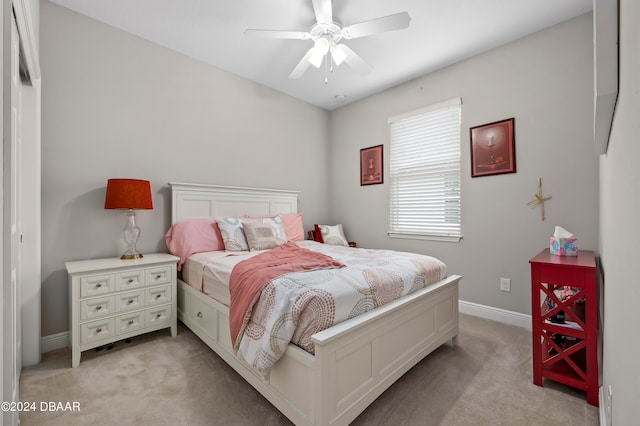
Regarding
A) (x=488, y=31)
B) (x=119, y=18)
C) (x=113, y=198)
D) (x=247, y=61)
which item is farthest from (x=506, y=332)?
(x=119, y=18)

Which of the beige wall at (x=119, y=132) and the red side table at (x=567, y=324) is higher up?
the beige wall at (x=119, y=132)

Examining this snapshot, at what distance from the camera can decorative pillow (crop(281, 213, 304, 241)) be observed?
352 centimetres

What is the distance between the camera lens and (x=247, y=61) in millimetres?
3184

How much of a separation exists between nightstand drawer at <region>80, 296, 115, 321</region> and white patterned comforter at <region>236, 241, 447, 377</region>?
124 cm

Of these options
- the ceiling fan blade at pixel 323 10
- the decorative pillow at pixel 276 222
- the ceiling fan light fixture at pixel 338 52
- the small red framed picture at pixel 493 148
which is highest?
the ceiling fan blade at pixel 323 10

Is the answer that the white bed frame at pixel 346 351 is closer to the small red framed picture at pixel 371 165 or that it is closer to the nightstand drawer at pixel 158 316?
the nightstand drawer at pixel 158 316

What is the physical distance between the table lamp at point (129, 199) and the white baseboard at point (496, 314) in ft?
10.9

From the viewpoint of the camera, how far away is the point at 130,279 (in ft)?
7.39

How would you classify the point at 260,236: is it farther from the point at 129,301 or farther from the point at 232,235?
the point at 129,301

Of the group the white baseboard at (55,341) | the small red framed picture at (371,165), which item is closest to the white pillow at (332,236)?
the small red framed picture at (371,165)

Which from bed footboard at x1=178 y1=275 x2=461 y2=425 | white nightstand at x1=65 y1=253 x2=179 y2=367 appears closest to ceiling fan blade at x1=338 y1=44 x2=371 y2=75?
bed footboard at x1=178 y1=275 x2=461 y2=425

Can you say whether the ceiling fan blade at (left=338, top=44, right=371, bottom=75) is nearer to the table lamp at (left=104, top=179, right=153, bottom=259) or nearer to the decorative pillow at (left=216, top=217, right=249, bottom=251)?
the decorative pillow at (left=216, top=217, right=249, bottom=251)

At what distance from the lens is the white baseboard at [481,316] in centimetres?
228

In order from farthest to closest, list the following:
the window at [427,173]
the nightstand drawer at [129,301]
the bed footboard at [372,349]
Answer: the window at [427,173] → the nightstand drawer at [129,301] → the bed footboard at [372,349]
